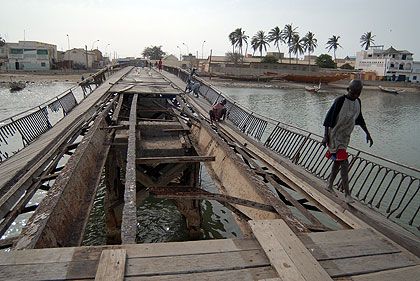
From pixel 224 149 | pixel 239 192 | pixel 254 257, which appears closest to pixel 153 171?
pixel 224 149

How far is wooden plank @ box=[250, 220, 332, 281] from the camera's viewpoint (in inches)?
94.0

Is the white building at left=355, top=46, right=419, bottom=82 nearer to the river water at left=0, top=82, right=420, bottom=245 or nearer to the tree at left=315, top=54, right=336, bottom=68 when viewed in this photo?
the tree at left=315, top=54, right=336, bottom=68

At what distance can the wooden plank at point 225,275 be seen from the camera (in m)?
2.25

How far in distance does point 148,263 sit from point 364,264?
199cm

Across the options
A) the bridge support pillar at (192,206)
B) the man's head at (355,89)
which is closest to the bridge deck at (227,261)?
the man's head at (355,89)

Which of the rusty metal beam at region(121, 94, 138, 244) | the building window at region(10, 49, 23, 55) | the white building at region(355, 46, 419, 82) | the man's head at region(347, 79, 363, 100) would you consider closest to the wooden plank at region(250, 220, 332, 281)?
the rusty metal beam at region(121, 94, 138, 244)

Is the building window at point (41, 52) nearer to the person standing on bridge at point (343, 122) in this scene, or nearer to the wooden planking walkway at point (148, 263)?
the person standing on bridge at point (343, 122)

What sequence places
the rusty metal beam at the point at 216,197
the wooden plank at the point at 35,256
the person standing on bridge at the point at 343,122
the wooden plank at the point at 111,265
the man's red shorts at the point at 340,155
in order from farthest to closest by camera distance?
the man's red shorts at the point at 340,155
the person standing on bridge at the point at 343,122
the rusty metal beam at the point at 216,197
the wooden plank at the point at 35,256
the wooden plank at the point at 111,265

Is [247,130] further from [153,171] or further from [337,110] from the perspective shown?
[337,110]

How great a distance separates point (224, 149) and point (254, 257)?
3262 mm

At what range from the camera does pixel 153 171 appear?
8.32 m

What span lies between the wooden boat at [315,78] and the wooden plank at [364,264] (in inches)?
2704

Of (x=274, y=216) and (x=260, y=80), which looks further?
(x=260, y=80)

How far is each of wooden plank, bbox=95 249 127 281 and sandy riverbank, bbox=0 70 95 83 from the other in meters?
59.5
